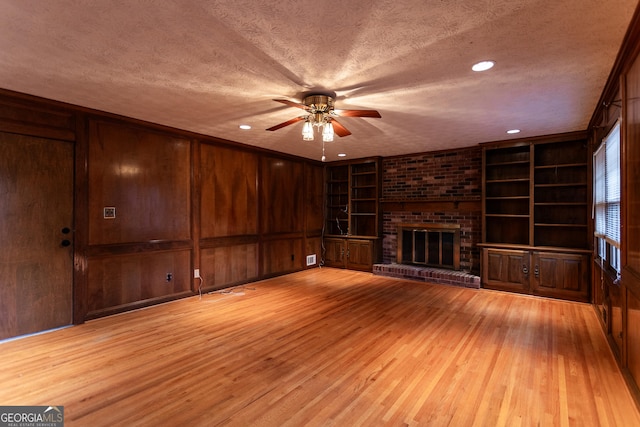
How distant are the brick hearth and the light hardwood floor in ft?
3.65

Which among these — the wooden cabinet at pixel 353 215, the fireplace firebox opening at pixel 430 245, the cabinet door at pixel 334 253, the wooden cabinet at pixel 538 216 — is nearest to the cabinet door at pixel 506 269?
the wooden cabinet at pixel 538 216

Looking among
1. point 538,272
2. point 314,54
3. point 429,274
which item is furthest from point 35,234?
point 538,272

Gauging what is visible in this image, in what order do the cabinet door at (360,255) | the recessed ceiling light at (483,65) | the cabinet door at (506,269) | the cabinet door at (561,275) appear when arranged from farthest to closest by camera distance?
the cabinet door at (360,255), the cabinet door at (506,269), the cabinet door at (561,275), the recessed ceiling light at (483,65)

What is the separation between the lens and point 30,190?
3.17 m

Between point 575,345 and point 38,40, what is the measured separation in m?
4.96

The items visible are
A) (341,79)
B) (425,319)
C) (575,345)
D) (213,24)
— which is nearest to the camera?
(213,24)

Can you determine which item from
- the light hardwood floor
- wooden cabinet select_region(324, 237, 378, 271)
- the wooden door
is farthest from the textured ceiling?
wooden cabinet select_region(324, 237, 378, 271)

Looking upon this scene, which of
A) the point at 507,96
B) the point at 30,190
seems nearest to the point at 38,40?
the point at 30,190

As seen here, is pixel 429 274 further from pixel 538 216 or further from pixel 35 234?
pixel 35 234

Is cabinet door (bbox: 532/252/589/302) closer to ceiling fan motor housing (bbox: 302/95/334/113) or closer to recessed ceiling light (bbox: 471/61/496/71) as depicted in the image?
recessed ceiling light (bbox: 471/61/496/71)

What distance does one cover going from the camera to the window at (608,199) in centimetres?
281

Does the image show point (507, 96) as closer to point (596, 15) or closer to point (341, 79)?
point (596, 15)

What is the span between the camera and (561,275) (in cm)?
447

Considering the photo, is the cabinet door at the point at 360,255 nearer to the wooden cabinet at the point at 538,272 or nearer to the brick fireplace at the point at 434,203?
the brick fireplace at the point at 434,203
